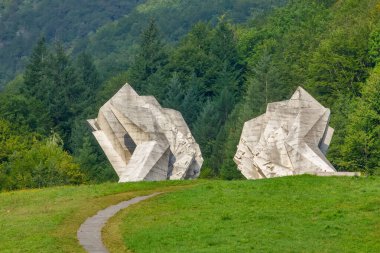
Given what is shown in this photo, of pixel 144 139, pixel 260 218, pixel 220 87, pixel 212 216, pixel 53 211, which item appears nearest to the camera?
pixel 260 218

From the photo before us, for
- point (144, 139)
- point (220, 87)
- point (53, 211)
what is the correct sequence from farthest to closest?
point (220, 87), point (144, 139), point (53, 211)

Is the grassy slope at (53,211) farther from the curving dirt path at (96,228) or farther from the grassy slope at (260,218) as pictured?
the grassy slope at (260,218)

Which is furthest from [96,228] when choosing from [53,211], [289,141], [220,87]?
[220,87]

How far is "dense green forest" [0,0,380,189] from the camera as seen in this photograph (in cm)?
7500

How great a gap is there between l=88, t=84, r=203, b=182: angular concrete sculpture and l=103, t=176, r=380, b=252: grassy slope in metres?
6.65

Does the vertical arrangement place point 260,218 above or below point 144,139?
above

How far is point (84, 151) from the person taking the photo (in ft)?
323

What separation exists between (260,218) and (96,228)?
4908 mm

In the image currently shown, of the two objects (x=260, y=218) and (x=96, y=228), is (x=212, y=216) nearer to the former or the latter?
(x=260, y=218)

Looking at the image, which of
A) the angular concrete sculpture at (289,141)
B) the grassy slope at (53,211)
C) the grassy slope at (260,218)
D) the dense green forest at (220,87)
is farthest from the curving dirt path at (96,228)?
the dense green forest at (220,87)

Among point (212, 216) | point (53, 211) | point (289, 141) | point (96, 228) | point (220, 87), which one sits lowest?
point (220, 87)

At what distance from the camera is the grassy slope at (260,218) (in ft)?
120

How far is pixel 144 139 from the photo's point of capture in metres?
56.1

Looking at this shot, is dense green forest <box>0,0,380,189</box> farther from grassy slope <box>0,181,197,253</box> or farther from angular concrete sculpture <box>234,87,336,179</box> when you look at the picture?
grassy slope <box>0,181,197,253</box>
